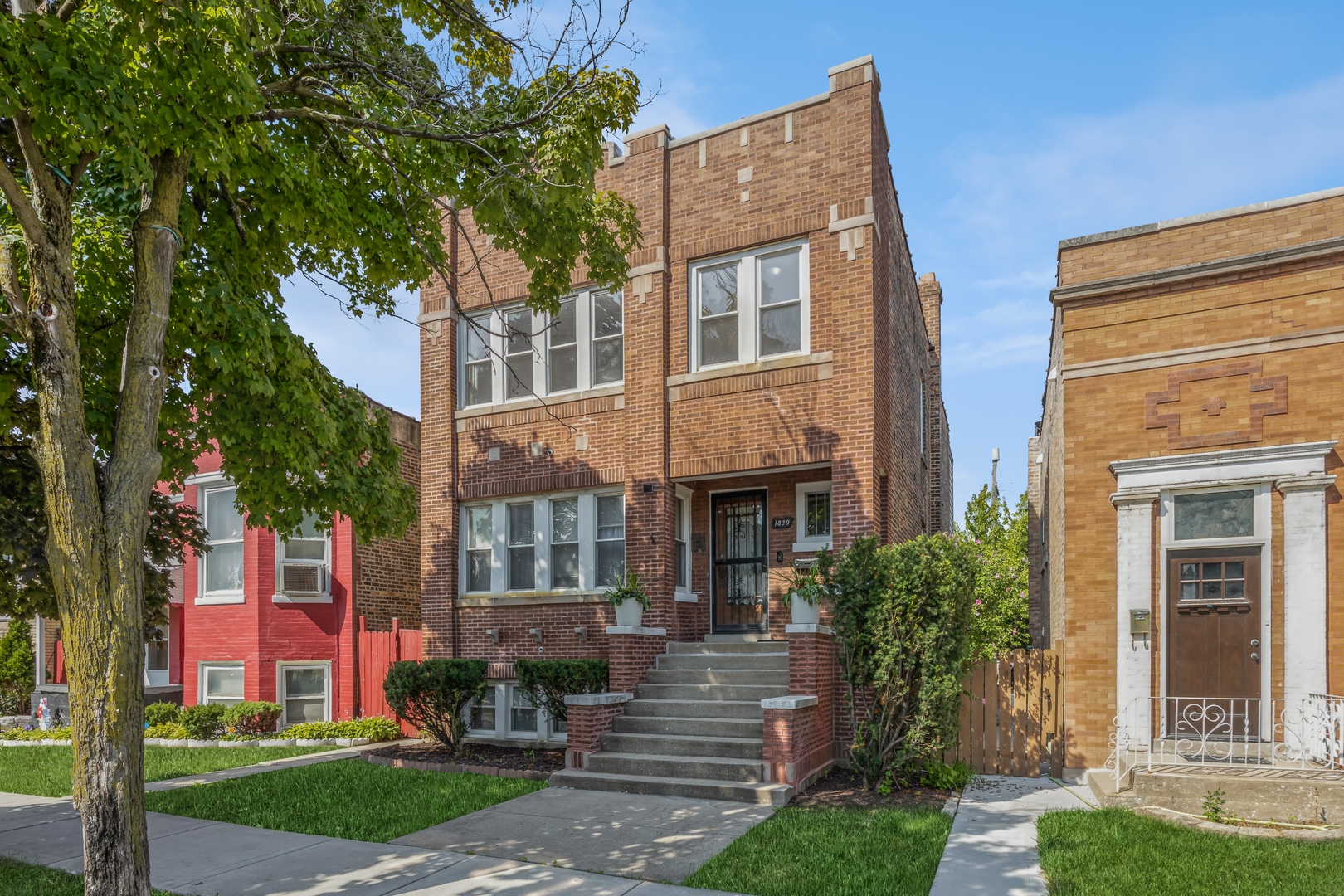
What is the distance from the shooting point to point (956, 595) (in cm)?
961


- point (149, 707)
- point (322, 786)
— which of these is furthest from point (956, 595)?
point (149, 707)

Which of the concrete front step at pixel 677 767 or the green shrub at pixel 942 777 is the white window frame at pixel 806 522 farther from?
the concrete front step at pixel 677 767

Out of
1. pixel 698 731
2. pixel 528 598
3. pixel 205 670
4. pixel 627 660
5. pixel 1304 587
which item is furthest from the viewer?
pixel 205 670

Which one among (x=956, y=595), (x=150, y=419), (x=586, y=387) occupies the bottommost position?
(x=956, y=595)

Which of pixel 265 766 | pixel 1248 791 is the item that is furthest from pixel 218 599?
pixel 1248 791

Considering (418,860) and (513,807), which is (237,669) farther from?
(418,860)

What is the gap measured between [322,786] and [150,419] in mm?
5709

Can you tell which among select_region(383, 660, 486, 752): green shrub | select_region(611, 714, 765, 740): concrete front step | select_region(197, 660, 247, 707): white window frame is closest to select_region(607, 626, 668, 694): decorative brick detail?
select_region(611, 714, 765, 740): concrete front step

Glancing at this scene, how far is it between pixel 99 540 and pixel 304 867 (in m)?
3.18

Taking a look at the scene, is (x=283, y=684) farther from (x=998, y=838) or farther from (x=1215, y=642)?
(x=1215, y=642)

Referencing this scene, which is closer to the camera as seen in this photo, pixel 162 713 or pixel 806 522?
pixel 806 522

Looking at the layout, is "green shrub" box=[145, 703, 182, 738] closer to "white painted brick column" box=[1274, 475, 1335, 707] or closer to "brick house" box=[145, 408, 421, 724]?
"brick house" box=[145, 408, 421, 724]

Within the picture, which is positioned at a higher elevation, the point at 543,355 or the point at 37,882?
the point at 543,355

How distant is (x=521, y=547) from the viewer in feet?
44.7
